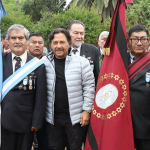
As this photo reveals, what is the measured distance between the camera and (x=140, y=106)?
283 centimetres

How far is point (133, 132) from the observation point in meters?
2.92

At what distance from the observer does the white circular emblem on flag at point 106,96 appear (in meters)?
2.94

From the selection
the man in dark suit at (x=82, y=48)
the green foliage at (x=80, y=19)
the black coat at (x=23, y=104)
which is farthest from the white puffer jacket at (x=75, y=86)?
the green foliage at (x=80, y=19)

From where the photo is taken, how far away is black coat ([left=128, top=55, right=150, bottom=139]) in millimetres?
2820

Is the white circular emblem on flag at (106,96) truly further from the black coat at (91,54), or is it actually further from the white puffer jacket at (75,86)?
the black coat at (91,54)

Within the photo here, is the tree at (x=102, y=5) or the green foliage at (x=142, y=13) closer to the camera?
the green foliage at (x=142, y=13)

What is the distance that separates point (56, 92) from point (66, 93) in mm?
138

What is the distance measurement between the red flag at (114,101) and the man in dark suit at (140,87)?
0.28ft

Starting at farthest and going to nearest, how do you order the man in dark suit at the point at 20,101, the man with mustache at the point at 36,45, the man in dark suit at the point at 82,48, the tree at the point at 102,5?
the tree at the point at 102,5 < the man with mustache at the point at 36,45 < the man in dark suit at the point at 82,48 < the man in dark suit at the point at 20,101

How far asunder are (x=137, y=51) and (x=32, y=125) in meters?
1.67

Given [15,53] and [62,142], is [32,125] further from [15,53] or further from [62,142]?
[15,53]

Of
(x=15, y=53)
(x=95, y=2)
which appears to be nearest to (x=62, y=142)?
(x=15, y=53)

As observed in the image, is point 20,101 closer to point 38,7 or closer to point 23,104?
point 23,104

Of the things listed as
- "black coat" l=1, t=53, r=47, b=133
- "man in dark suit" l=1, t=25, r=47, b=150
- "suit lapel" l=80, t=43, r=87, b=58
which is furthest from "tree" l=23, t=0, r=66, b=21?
"black coat" l=1, t=53, r=47, b=133
